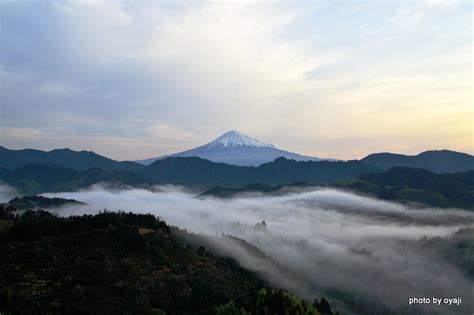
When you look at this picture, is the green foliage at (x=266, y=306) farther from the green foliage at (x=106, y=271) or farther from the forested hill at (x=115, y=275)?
the green foliage at (x=106, y=271)

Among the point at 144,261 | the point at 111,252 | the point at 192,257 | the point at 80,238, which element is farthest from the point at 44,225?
the point at 192,257

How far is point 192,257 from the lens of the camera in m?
173

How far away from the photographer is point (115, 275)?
133 metres

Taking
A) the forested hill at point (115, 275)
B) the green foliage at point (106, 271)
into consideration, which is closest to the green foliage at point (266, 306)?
the forested hill at point (115, 275)

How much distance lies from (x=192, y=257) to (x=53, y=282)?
2560 inches

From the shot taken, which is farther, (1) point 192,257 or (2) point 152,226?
(2) point 152,226

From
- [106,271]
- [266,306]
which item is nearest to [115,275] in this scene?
[106,271]

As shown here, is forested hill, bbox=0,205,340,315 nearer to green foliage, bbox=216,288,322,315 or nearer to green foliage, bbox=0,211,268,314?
green foliage, bbox=0,211,268,314

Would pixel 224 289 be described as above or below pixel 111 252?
below

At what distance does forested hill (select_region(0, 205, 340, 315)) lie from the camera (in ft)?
351

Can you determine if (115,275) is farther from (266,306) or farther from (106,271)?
(266,306)

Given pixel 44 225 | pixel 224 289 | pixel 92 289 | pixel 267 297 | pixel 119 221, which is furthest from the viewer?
pixel 119 221

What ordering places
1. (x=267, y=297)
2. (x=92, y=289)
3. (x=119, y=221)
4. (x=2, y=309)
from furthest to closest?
1. (x=119, y=221)
2. (x=92, y=289)
3. (x=267, y=297)
4. (x=2, y=309)

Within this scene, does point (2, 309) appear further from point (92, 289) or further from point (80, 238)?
point (80, 238)
